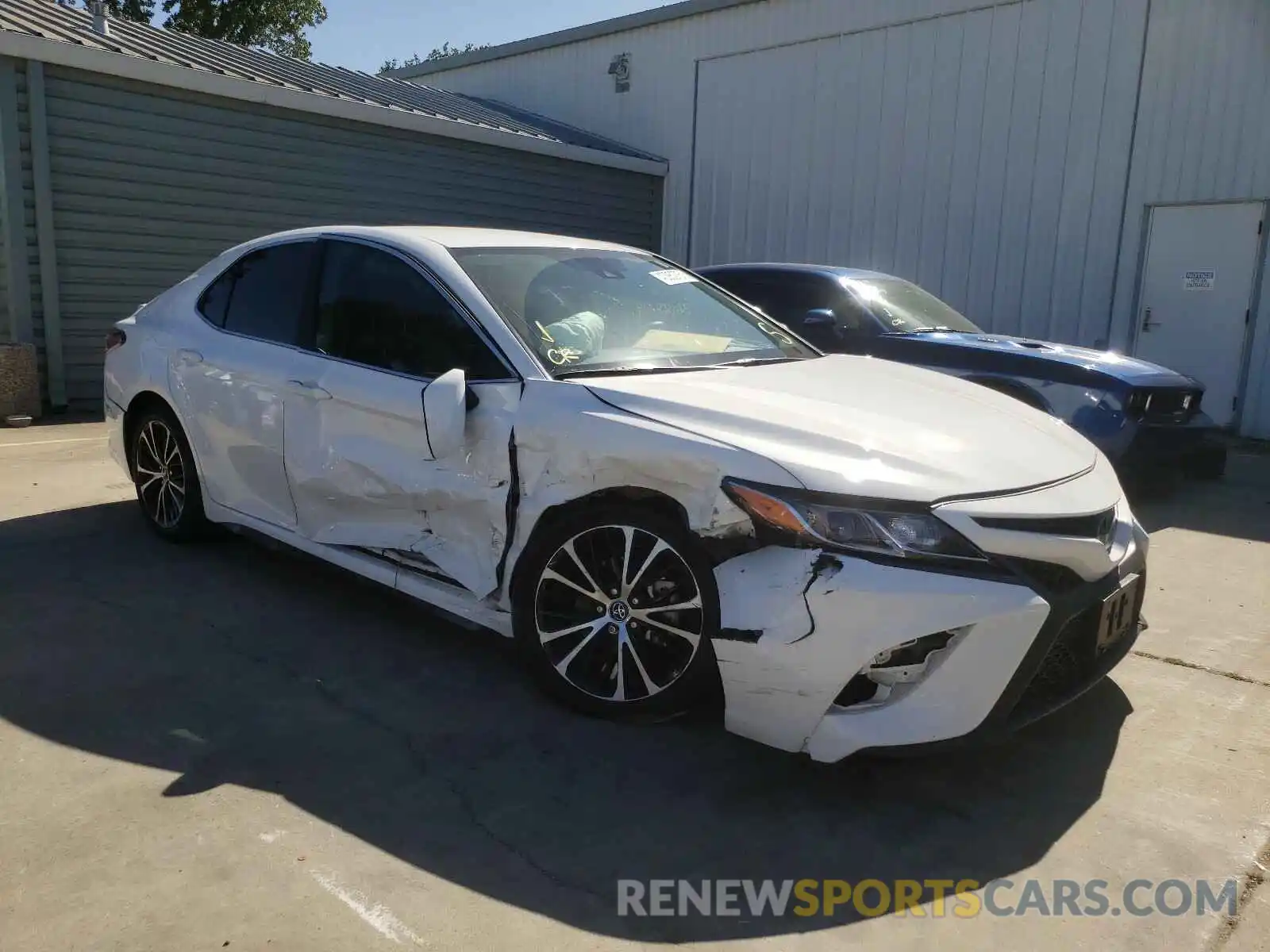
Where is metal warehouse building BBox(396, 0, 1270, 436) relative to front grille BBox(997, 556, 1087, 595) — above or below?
above

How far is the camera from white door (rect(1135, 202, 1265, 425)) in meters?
9.94

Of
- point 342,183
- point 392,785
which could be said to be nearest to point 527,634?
point 392,785

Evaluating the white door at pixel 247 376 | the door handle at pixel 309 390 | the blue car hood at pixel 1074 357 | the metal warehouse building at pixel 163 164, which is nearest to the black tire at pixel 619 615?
the door handle at pixel 309 390

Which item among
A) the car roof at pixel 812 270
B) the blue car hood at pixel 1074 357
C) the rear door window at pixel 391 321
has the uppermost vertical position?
the car roof at pixel 812 270

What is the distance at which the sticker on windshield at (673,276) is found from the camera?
4098mm

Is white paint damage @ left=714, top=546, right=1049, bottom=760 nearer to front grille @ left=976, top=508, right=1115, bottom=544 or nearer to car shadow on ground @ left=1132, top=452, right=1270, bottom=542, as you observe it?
front grille @ left=976, top=508, right=1115, bottom=544

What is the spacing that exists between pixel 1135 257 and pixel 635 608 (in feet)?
31.9

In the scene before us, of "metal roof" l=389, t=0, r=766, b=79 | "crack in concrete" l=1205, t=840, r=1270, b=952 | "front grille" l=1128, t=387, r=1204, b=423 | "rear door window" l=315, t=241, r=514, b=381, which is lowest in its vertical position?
"crack in concrete" l=1205, t=840, r=1270, b=952

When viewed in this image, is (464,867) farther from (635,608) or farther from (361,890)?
(635,608)

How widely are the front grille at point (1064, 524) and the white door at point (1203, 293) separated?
27.1 ft

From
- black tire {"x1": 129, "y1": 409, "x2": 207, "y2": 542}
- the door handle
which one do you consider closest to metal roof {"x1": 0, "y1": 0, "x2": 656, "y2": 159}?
black tire {"x1": 129, "y1": 409, "x2": 207, "y2": 542}

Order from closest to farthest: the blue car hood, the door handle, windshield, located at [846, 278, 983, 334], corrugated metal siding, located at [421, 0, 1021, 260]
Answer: the door handle
the blue car hood
windshield, located at [846, 278, 983, 334]
corrugated metal siding, located at [421, 0, 1021, 260]

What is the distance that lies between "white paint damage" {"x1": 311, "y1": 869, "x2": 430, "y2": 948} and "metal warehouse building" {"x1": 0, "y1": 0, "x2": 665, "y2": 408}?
8410 mm

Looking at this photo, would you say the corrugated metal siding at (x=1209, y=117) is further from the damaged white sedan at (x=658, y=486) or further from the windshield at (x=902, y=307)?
the damaged white sedan at (x=658, y=486)
